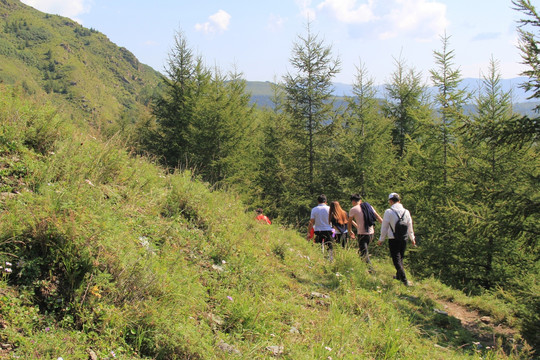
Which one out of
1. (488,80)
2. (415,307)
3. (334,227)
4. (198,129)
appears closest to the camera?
(415,307)

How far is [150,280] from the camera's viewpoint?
3.38m

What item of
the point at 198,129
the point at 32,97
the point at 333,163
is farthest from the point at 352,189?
the point at 32,97

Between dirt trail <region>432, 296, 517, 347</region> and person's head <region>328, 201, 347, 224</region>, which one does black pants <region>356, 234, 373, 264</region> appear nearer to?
person's head <region>328, 201, 347, 224</region>

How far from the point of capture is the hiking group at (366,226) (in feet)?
23.2

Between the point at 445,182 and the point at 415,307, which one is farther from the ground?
the point at 445,182

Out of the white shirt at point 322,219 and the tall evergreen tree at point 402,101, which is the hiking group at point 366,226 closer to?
the white shirt at point 322,219

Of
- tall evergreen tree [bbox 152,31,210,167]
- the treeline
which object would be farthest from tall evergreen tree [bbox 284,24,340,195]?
tall evergreen tree [bbox 152,31,210,167]

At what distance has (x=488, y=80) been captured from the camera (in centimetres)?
1317

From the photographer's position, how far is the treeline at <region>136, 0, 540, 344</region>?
729 centimetres

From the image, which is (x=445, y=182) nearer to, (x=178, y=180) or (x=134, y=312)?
(x=178, y=180)

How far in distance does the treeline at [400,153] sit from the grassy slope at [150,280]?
2.11 meters

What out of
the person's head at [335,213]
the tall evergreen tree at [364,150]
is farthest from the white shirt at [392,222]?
the tall evergreen tree at [364,150]

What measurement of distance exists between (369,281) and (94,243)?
5120 mm

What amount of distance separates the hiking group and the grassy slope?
961mm
